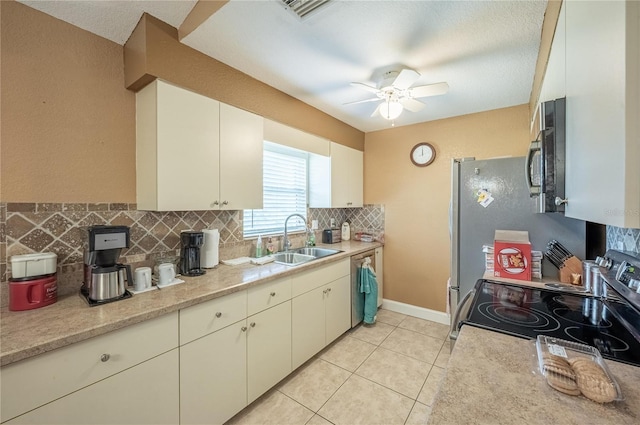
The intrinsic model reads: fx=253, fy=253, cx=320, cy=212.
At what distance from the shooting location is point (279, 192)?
275 cm

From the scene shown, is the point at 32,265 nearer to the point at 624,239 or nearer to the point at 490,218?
the point at 490,218

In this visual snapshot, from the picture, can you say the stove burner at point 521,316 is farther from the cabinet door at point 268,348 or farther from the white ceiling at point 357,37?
the white ceiling at point 357,37

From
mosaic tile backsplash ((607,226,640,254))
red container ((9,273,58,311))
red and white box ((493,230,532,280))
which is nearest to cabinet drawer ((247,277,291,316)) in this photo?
red container ((9,273,58,311))

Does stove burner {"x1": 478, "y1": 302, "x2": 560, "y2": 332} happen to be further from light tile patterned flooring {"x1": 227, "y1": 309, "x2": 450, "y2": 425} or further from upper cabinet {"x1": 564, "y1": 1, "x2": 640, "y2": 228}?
light tile patterned flooring {"x1": 227, "y1": 309, "x2": 450, "y2": 425}

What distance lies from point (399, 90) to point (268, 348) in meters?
2.15

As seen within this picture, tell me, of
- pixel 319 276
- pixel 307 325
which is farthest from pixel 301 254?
pixel 307 325

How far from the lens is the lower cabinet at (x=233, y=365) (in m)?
1.36

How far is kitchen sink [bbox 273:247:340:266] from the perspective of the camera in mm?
2518

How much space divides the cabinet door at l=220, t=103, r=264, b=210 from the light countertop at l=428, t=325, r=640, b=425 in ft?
5.43

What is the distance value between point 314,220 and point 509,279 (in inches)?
79.2

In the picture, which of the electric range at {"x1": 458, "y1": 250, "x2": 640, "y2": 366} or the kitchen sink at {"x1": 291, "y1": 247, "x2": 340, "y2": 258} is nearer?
the electric range at {"x1": 458, "y1": 250, "x2": 640, "y2": 366}

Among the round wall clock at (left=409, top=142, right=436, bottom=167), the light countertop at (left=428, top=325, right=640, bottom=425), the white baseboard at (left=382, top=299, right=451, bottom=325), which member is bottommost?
the white baseboard at (left=382, top=299, right=451, bottom=325)

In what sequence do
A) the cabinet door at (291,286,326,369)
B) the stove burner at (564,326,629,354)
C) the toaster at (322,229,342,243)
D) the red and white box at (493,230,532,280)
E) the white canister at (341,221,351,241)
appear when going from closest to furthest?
the stove burner at (564,326,629,354) < the red and white box at (493,230,532,280) < the cabinet door at (291,286,326,369) < the toaster at (322,229,342,243) < the white canister at (341,221,351,241)

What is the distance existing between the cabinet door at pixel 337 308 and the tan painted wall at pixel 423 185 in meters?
0.99
